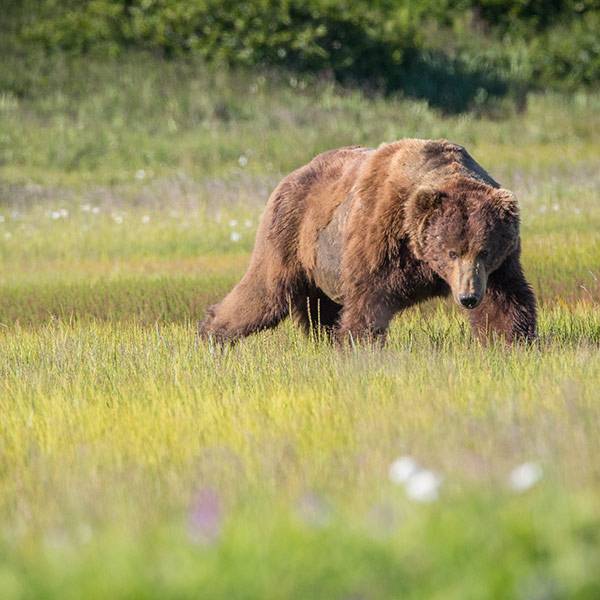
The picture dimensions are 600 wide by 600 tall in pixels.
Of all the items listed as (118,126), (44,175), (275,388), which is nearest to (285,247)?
(275,388)

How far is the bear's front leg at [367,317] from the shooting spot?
6320 millimetres

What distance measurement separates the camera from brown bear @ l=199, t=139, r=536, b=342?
6066mm

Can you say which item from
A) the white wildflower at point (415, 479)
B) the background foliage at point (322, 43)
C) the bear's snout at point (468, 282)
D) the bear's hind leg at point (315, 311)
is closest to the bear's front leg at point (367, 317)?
the bear's snout at point (468, 282)

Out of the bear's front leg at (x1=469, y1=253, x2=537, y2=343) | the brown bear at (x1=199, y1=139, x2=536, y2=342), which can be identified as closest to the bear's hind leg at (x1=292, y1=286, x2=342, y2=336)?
the brown bear at (x1=199, y1=139, x2=536, y2=342)

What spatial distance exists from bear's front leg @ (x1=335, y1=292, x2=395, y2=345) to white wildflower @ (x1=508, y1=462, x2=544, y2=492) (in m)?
3.16

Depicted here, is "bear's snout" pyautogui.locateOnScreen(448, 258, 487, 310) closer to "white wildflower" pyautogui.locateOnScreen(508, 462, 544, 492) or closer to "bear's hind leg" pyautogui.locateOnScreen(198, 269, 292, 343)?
"bear's hind leg" pyautogui.locateOnScreen(198, 269, 292, 343)

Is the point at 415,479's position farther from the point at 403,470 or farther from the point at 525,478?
the point at 525,478

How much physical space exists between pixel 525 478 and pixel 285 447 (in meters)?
1.15

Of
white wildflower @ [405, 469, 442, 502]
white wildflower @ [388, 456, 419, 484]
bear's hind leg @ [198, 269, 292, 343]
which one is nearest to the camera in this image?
white wildflower @ [405, 469, 442, 502]

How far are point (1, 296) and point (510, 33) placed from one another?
50.9 feet

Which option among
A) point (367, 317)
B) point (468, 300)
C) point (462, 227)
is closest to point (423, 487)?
point (468, 300)

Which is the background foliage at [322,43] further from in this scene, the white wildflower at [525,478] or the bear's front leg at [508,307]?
the white wildflower at [525,478]

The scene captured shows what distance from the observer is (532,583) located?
2.35 metres

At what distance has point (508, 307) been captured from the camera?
6.28 m
